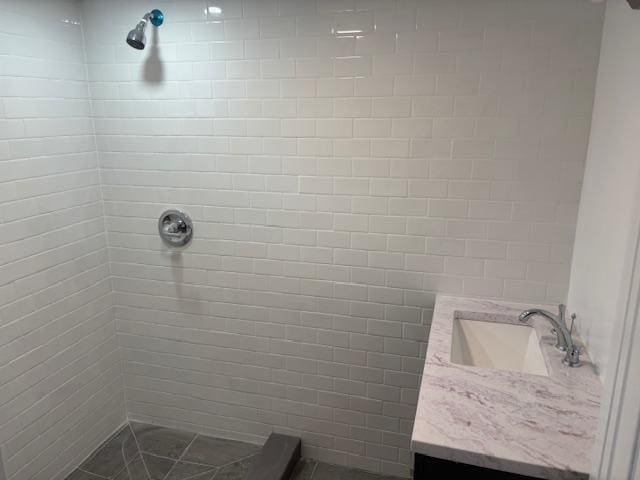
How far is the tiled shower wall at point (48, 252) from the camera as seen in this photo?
2.02 meters

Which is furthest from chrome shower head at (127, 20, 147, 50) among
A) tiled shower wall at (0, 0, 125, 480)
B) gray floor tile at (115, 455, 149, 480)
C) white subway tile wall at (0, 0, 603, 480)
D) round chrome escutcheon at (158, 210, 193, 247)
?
gray floor tile at (115, 455, 149, 480)

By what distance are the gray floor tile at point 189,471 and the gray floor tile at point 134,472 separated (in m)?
0.13

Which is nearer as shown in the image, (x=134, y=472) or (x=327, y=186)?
(x=327, y=186)

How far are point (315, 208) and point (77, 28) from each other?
144 centimetres

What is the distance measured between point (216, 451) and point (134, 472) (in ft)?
1.36

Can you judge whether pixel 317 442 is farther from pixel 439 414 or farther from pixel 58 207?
pixel 58 207

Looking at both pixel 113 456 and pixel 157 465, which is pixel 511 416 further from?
pixel 113 456

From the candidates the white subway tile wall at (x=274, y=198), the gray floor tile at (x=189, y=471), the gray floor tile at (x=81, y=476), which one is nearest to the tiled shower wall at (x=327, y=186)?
the white subway tile wall at (x=274, y=198)

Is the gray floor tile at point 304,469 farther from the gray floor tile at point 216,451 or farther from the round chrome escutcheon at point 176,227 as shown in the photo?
the round chrome escutcheon at point 176,227

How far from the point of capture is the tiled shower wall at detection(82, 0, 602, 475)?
6.32 ft

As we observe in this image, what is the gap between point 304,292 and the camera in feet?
7.75

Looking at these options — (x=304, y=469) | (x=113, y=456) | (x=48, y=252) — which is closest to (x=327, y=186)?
(x=48, y=252)

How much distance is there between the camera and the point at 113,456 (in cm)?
253

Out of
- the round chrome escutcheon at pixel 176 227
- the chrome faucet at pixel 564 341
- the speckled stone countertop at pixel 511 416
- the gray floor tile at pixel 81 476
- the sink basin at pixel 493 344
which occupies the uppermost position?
the round chrome escutcheon at pixel 176 227
